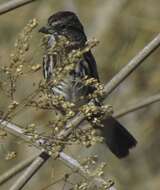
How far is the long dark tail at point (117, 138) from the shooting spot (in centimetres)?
414

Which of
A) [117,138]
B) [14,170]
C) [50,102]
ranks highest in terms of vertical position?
[50,102]

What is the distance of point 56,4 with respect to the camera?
22.4ft

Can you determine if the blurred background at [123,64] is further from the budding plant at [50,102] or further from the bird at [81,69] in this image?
the budding plant at [50,102]

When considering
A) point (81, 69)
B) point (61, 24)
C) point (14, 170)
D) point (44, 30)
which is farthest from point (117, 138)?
point (14, 170)

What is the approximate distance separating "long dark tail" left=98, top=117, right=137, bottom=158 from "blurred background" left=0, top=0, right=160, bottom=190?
1.44 metres

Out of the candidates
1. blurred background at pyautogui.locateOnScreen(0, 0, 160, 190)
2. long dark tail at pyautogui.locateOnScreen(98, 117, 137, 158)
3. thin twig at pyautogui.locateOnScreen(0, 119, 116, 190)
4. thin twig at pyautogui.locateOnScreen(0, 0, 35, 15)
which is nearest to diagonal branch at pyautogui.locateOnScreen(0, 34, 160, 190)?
thin twig at pyautogui.locateOnScreen(0, 119, 116, 190)

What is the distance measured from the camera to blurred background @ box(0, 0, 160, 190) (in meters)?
6.05

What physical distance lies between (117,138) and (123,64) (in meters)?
2.00

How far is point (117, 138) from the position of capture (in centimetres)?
430

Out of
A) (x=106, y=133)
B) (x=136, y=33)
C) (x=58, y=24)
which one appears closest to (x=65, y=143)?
(x=58, y=24)

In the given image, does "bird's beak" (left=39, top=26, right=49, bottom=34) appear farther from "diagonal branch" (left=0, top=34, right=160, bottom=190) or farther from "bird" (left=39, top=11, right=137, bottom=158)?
"diagonal branch" (left=0, top=34, right=160, bottom=190)

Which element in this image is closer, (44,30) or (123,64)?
(44,30)

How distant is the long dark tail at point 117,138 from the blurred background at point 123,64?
1436 millimetres

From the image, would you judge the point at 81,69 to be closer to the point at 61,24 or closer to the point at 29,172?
the point at 61,24
